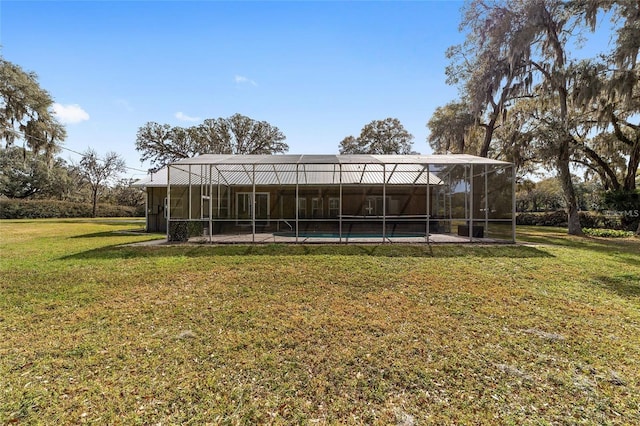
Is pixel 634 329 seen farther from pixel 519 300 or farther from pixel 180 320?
pixel 180 320

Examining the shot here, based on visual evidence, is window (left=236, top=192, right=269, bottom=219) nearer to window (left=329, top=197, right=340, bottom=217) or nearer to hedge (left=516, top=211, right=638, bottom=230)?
window (left=329, top=197, right=340, bottom=217)

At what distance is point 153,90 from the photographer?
41.2 feet

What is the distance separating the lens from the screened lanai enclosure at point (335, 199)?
9750mm

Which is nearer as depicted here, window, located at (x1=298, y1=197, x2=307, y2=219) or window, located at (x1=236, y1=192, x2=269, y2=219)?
window, located at (x1=236, y1=192, x2=269, y2=219)

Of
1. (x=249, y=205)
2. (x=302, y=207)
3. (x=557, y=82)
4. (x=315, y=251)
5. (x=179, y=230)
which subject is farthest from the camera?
(x=302, y=207)

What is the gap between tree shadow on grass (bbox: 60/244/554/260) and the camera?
294 inches

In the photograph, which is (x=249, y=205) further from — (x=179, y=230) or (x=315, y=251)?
(x=315, y=251)

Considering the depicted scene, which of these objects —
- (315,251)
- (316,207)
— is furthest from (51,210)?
(315,251)

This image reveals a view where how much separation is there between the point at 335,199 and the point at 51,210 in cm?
A: 2980

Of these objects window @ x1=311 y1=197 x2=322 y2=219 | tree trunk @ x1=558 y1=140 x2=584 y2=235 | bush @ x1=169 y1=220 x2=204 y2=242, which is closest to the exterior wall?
bush @ x1=169 y1=220 x2=204 y2=242

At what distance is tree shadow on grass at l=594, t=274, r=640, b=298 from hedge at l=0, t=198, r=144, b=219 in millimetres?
37410

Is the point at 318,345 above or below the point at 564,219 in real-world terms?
below

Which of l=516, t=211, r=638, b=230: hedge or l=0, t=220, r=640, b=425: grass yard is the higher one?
l=516, t=211, r=638, b=230: hedge

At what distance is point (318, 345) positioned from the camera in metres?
3.18
